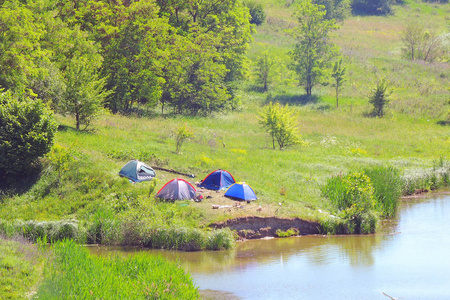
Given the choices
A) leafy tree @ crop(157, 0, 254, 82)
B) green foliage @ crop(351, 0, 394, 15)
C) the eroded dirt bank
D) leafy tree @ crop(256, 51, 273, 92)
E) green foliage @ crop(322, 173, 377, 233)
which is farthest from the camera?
green foliage @ crop(351, 0, 394, 15)

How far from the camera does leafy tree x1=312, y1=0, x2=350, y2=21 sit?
95.8m

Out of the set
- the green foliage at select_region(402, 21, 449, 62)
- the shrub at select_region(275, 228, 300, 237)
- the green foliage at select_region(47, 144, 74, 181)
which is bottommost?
the shrub at select_region(275, 228, 300, 237)

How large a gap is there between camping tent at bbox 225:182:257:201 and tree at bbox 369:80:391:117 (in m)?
35.6

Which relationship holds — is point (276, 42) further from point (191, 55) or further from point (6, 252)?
point (6, 252)

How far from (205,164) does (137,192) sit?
7.70 meters

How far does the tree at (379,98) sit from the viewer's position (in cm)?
5872

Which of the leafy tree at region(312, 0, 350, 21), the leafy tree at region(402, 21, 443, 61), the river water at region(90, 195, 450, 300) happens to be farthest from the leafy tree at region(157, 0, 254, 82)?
the leafy tree at region(312, 0, 350, 21)

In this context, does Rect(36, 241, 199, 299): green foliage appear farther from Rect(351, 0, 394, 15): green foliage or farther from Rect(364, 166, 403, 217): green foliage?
Rect(351, 0, 394, 15): green foliage

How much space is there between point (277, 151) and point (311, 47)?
31.0 metres

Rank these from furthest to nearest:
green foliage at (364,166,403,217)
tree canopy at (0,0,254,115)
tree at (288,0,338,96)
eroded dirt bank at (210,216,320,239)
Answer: tree at (288,0,338,96)
tree canopy at (0,0,254,115)
green foliage at (364,166,403,217)
eroded dirt bank at (210,216,320,239)

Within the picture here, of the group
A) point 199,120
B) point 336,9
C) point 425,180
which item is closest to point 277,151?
point 425,180

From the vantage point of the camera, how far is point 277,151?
42125 mm

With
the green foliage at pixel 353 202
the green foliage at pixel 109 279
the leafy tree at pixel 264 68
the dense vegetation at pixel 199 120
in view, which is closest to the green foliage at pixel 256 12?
the dense vegetation at pixel 199 120

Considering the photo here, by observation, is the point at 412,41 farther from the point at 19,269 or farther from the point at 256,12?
the point at 19,269
